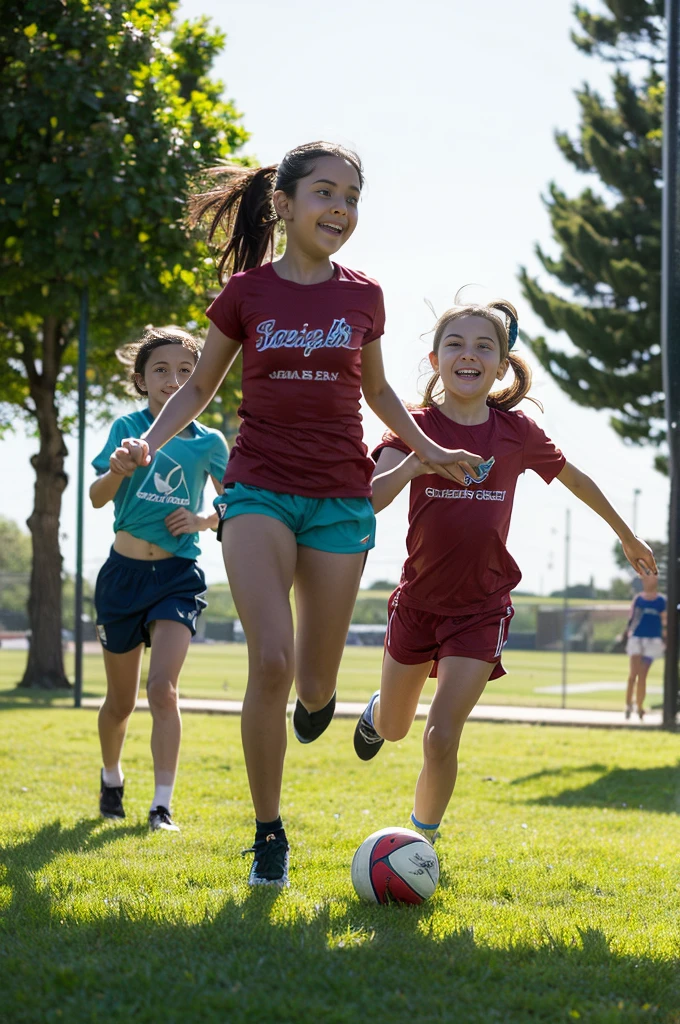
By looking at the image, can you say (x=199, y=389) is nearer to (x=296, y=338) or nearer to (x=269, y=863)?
(x=296, y=338)

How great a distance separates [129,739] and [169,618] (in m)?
5.67

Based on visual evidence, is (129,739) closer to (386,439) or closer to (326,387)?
(386,439)

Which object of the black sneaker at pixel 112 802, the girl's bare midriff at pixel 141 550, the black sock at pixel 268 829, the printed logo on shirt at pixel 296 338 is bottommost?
the black sneaker at pixel 112 802

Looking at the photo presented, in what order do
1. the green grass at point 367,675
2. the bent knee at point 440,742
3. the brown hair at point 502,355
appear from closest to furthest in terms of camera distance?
the bent knee at point 440,742 → the brown hair at point 502,355 → the green grass at point 367,675

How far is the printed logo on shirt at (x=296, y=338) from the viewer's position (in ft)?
13.2

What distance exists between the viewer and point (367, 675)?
26.2 m

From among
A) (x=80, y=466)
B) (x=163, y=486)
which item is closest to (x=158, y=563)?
(x=163, y=486)

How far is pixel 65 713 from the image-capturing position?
13359mm

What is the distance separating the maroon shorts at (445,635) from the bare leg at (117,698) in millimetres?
1436

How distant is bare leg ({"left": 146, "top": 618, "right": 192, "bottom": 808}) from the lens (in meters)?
5.73

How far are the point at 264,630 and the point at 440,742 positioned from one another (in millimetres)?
1080

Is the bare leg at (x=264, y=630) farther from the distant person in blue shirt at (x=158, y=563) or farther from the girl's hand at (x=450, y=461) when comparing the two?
the distant person in blue shirt at (x=158, y=563)

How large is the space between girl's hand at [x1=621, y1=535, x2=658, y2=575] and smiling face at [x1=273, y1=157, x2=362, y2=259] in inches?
66.0

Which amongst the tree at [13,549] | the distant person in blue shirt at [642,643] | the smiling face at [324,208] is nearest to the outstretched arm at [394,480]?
the smiling face at [324,208]
